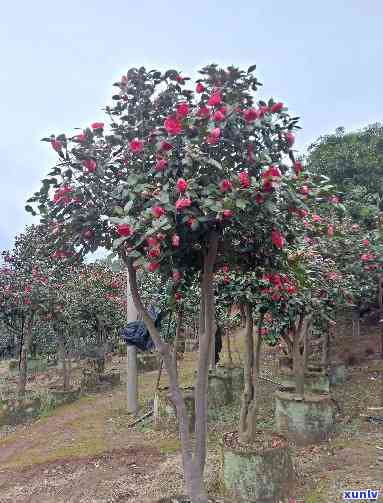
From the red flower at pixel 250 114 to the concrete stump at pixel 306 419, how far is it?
491cm

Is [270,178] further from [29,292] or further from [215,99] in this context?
[29,292]

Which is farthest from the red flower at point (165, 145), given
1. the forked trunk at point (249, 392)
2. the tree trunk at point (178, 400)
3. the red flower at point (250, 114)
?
the forked trunk at point (249, 392)

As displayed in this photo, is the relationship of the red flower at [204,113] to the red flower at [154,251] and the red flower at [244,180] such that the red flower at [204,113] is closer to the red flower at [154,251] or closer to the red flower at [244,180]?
the red flower at [244,180]

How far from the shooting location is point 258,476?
4.63 meters

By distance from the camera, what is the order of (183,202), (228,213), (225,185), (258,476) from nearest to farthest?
(183,202) → (228,213) → (225,185) → (258,476)

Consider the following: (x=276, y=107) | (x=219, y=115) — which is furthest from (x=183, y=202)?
(x=276, y=107)

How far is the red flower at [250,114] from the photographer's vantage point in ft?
10.2

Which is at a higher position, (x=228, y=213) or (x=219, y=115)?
(x=219, y=115)

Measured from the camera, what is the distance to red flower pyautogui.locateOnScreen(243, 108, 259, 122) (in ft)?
10.2

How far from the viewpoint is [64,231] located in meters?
3.50

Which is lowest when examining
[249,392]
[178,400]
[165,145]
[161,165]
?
[249,392]

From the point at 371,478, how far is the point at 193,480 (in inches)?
109

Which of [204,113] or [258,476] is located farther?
[258,476]

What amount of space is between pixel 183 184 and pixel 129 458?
4925 millimetres
